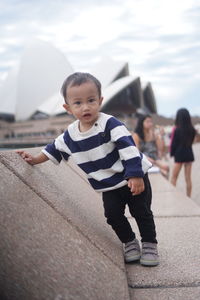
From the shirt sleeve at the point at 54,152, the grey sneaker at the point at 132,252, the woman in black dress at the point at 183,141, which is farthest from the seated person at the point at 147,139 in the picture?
the grey sneaker at the point at 132,252

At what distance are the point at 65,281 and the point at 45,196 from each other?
1.28 feet

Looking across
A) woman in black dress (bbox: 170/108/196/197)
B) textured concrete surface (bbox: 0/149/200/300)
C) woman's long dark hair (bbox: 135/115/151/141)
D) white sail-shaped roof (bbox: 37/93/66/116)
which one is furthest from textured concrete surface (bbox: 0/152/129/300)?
white sail-shaped roof (bbox: 37/93/66/116)

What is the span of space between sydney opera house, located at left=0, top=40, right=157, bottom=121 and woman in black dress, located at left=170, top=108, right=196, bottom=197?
100 ft

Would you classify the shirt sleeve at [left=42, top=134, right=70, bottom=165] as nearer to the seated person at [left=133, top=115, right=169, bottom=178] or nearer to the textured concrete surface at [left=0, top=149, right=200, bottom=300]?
the textured concrete surface at [left=0, top=149, right=200, bottom=300]

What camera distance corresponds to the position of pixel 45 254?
1.19 m

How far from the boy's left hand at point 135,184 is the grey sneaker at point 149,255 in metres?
0.27

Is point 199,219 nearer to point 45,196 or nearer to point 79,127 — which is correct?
point 79,127

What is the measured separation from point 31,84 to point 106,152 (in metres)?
35.8

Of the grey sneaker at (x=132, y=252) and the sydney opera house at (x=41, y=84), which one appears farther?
the sydney opera house at (x=41, y=84)

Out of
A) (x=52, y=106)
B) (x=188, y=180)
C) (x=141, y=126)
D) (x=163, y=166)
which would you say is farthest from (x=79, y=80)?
(x=52, y=106)

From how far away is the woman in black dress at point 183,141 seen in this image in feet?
15.2

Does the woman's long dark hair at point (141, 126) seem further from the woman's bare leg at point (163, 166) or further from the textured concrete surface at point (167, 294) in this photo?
the textured concrete surface at point (167, 294)

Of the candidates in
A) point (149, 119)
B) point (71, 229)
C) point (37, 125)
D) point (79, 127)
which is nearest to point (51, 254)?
point (71, 229)

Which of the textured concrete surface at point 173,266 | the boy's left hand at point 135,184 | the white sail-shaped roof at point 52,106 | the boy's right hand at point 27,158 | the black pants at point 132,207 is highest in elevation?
the boy's right hand at point 27,158
